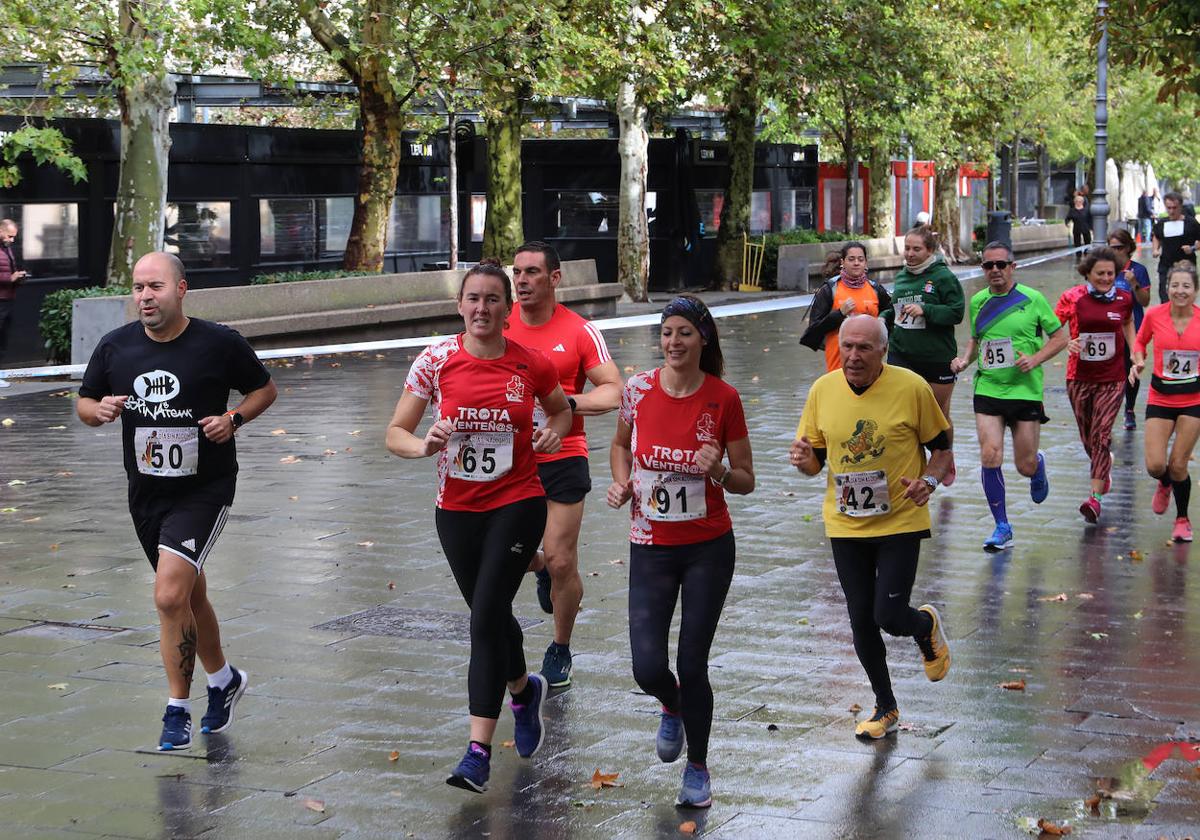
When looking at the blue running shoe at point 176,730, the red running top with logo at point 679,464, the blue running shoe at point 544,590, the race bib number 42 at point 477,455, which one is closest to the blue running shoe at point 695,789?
the red running top with logo at point 679,464

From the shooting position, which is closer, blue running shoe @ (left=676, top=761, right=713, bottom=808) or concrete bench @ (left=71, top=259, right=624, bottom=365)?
blue running shoe @ (left=676, top=761, right=713, bottom=808)

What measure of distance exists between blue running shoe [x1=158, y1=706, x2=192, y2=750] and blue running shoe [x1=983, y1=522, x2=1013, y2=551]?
523cm

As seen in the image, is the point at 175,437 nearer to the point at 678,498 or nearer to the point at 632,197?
the point at 678,498

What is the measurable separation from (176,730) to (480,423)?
1.51 meters

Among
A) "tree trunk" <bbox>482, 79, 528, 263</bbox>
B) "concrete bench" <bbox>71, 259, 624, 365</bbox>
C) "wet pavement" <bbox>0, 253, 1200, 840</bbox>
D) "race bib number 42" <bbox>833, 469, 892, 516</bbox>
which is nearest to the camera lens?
"wet pavement" <bbox>0, 253, 1200, 840</bbox>

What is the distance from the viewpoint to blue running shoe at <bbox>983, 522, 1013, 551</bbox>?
399 inches

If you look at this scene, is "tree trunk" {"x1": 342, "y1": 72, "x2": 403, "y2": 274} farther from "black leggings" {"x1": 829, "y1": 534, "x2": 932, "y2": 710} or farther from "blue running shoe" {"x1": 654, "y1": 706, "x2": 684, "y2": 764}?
"blue running shoe" {"x1": 654, "y1": 706, "x2": 684, "y2": 764}

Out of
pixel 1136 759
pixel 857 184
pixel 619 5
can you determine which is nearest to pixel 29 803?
pixel 1136 759

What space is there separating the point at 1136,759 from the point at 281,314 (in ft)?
61.9

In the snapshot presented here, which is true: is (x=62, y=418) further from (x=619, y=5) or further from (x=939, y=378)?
(x=619, y=5)

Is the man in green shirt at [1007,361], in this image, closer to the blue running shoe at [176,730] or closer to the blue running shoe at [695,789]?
the blue running shoe at [695,789]

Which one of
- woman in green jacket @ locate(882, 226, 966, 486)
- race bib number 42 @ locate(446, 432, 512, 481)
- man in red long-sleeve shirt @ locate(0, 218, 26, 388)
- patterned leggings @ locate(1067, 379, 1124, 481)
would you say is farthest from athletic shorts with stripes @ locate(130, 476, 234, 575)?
man in red long-sleeve shirt @ locate(0, 218, 26, 388)

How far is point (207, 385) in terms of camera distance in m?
6.55

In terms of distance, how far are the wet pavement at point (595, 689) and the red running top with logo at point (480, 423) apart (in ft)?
3.03
